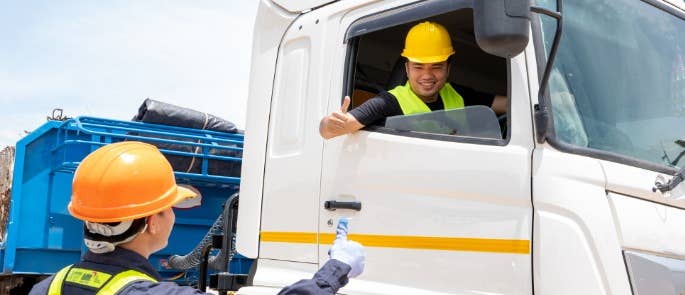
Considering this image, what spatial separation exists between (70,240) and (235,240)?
41.8 inches

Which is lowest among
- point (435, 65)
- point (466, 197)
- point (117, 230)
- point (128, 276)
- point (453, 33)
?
point (128, 276)

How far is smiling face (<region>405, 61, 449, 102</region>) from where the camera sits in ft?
10.3

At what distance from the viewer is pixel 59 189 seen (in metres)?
4.04

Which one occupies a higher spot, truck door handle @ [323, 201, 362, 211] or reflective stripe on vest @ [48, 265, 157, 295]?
truck door handle @ [323, 201, 362, 211]

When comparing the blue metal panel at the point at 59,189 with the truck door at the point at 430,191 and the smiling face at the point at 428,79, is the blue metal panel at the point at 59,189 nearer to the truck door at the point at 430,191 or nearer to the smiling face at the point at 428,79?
the truck door at the point at 430,191

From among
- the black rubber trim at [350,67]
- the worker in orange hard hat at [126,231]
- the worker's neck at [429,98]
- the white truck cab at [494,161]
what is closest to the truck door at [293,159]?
the white truck cab at [494,161]

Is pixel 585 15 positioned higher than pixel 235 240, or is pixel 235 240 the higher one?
pixel 585 15

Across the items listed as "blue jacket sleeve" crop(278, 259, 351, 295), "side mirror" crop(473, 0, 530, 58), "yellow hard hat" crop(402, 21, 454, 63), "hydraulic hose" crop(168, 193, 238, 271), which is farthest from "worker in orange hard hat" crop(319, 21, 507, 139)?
"blue jacket sleeve" crop(278, 259, 351, 295)

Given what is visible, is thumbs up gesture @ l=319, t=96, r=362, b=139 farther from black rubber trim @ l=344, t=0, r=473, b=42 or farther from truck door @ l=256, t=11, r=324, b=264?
black rubber trim @ l=344, t=0, r=473, b=42

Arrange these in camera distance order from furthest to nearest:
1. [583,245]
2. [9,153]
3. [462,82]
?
[9,153], [462,82], [583,245]

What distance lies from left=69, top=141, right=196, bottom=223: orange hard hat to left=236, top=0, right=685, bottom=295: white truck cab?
41.8 inches

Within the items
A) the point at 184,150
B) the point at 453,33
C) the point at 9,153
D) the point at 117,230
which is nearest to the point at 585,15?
the point at 453,33

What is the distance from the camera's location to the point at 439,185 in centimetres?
269

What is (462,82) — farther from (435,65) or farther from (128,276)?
(128,276)
